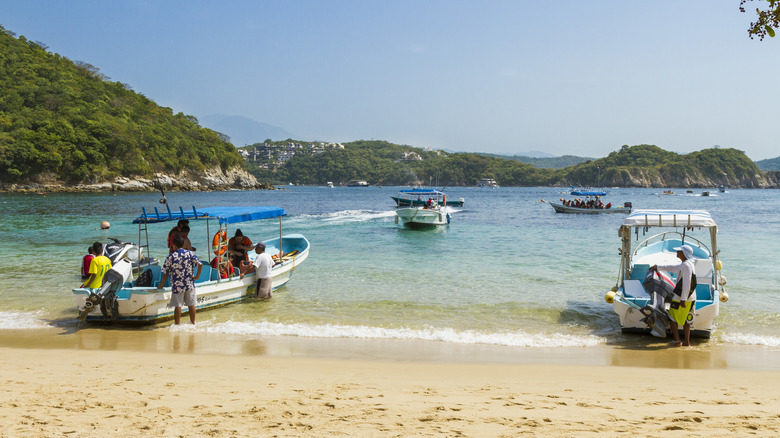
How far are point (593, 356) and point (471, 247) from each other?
14572 millimetres

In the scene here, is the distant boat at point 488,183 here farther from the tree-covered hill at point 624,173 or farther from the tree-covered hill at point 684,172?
the tree-covered hill at point 684,172

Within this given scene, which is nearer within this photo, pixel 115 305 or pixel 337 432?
pixel 337 432

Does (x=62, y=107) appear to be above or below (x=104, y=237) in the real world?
above

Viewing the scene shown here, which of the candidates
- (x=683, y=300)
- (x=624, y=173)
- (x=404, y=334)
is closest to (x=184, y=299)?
(x=404, y=334)

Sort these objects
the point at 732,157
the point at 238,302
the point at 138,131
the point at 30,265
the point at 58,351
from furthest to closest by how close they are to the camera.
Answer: the point at 732,157
the point at 138,131
the point at 30,265
the point at 238,302
the point at 58,351

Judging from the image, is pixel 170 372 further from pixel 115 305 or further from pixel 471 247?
pixel 471 247

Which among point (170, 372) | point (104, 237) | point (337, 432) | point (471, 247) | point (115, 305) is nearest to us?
point (337, 432)

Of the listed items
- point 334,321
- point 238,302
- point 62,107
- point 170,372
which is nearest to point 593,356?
point 334,321

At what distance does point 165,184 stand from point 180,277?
291 ft

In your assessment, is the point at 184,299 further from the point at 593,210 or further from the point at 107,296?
the point at 593,210

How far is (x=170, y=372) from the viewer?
6.36 m

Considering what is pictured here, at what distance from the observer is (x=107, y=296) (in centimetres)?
921

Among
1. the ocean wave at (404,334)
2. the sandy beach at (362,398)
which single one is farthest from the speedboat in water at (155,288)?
the sandy beach at (362,398)

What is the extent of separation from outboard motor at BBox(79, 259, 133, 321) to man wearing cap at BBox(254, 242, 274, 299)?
9.66ft
